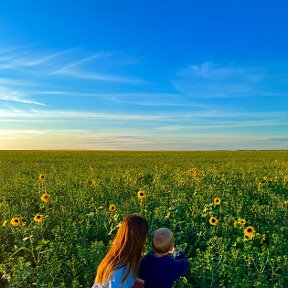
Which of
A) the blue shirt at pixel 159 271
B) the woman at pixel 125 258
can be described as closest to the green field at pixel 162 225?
the blue shirt at pixel 159 271

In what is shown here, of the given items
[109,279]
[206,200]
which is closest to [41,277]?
[109,279]

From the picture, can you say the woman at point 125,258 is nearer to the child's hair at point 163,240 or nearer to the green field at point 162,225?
the child's hair at point 163,240

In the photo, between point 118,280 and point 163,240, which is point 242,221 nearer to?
point 163,240

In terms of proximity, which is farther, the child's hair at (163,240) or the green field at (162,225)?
the green field at (162,225)

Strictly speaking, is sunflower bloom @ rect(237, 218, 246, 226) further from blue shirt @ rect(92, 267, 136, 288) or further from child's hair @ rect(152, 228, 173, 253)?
blue shirt @ rect(92, 267, 136, 288)

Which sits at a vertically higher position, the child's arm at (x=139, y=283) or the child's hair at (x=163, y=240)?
the child's hair at (x=163, y=240)

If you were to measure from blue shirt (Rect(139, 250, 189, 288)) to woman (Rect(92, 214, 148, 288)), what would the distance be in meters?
0.19

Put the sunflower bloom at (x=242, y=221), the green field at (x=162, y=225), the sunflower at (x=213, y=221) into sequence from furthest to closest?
the sunflower bloom at (x=242, y=221)
the sunflower at (x=213, y=221)
the green field at (x=162, y=225)

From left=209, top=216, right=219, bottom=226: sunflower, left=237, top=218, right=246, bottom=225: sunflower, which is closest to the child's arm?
left=209, top=216, right=219, bottom=226: sunflower

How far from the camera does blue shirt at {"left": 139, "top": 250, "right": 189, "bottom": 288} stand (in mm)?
4207

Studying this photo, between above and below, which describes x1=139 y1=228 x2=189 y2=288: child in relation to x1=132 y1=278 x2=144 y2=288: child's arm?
above

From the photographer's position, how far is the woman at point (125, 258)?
13.2 ft

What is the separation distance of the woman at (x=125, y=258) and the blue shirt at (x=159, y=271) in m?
0.19

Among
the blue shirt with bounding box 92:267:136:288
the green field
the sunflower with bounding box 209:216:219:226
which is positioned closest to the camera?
the blue shirt with bounding box 92:267:136:288
